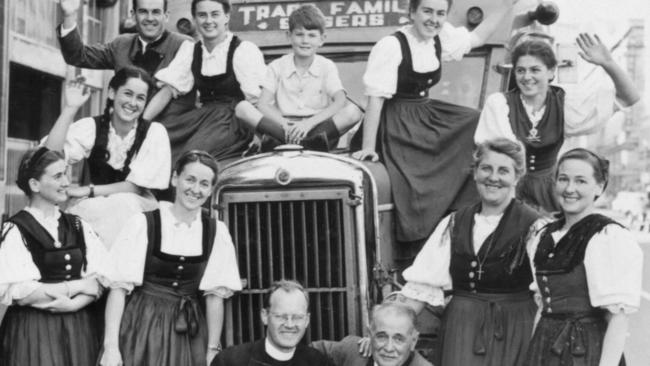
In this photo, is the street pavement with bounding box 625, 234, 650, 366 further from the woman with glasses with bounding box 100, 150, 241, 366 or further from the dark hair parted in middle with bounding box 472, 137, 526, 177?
the woman with glasses with bounding box 100, 150, 241, 366

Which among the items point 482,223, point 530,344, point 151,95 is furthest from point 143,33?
point 530,344

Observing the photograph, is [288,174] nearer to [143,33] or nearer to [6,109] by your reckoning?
[143,33]

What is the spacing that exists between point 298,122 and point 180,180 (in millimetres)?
914

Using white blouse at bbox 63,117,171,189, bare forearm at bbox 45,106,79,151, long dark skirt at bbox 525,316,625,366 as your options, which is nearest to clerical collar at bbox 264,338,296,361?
long dark skirt at bbox 525,316,625,366

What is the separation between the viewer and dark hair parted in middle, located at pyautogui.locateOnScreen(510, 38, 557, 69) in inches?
197

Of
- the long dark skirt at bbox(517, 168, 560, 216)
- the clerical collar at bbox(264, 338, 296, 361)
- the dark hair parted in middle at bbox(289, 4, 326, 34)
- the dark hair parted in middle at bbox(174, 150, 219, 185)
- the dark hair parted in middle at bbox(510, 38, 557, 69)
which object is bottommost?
the clerical collar at bbox(264, 338, 296, 361)

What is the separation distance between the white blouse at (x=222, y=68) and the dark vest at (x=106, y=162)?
1.78 feet

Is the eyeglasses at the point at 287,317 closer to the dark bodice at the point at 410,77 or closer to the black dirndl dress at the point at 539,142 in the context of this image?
the black dirndl dress at the point at 539,142

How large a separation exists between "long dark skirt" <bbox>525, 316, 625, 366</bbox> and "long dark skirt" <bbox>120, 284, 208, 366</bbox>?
1492 millimetres

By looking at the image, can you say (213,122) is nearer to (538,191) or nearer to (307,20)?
(307,20)

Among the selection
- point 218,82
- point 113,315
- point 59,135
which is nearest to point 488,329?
point 113,315

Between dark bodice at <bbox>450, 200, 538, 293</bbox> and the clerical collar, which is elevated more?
dark bodice at <bbox>450, 200, 538, 293</bbox>

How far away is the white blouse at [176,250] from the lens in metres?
4.50

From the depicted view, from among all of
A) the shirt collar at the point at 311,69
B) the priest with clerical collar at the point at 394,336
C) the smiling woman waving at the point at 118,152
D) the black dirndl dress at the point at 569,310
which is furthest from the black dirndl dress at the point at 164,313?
the black dirndl dress at the point at 569,310
